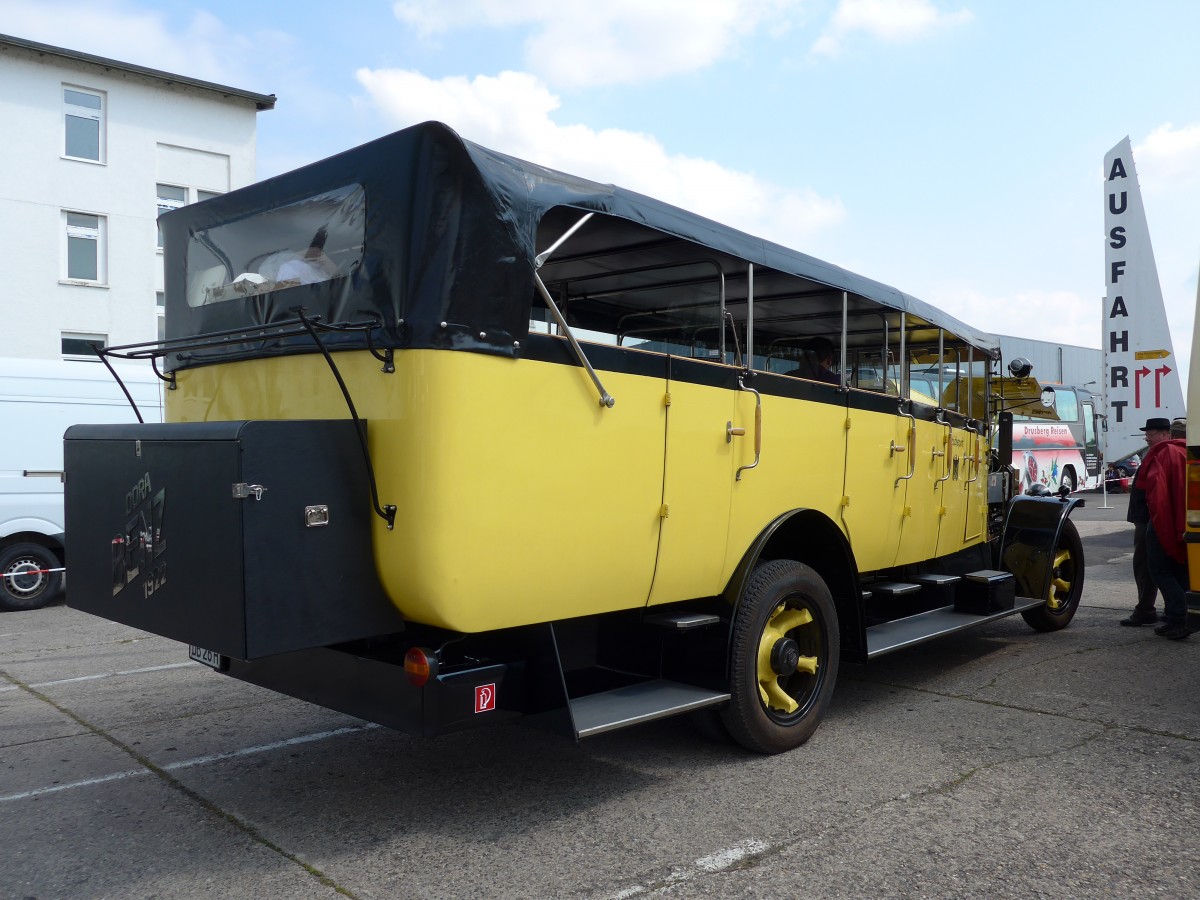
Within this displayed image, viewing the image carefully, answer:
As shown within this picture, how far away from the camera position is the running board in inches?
207

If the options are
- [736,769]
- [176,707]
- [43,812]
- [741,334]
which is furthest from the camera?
[176,707]

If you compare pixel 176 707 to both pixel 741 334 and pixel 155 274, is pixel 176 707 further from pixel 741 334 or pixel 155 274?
pixel 155 274

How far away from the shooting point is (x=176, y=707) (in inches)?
219

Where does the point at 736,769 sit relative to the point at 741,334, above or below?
below

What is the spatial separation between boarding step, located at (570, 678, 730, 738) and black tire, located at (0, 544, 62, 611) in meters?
7.94

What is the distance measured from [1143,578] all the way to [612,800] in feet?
19.5

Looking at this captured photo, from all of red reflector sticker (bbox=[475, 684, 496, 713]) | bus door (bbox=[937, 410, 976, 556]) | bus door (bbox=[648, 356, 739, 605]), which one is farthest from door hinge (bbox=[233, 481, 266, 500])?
bus door (bbox=[937, 410, 976, 556])

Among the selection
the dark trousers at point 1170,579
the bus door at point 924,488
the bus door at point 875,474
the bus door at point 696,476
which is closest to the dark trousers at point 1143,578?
the dark trousers at point 1170,579

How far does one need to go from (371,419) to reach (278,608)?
2.38 feet

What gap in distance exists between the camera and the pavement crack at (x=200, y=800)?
330 cm

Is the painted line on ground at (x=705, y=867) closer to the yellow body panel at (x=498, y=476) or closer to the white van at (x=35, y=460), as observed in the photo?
the yellow body panel at (x=498, y=476)

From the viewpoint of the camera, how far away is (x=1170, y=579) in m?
7.16

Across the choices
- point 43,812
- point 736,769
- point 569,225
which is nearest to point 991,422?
point 736,769

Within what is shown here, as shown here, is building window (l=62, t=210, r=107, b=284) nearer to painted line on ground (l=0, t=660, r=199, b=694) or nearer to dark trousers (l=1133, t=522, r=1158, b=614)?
painted line on ground (l=0, t=660, r=199, b=694)
